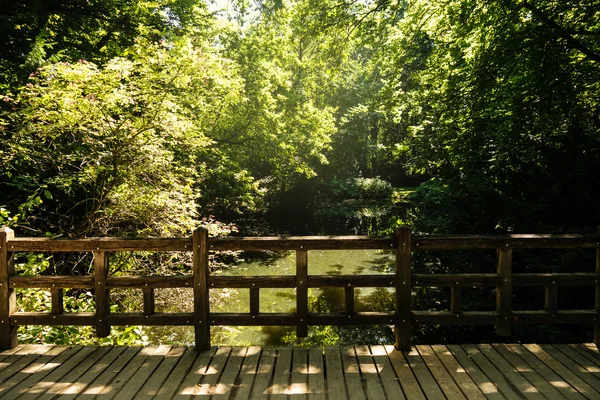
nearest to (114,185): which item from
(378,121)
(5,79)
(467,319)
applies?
(5,79)

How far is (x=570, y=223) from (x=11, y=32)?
12264mm

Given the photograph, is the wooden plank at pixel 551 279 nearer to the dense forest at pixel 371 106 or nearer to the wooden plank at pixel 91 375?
the dense forest at pixel 371 106

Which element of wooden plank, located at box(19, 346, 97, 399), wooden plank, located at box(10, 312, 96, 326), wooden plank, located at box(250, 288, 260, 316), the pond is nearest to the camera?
wooden plank, located at box(19, 346, 97, 399)

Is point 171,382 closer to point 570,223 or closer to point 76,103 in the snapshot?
point 76,103

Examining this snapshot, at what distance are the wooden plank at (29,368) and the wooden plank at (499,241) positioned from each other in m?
4.16

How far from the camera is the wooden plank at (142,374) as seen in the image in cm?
358

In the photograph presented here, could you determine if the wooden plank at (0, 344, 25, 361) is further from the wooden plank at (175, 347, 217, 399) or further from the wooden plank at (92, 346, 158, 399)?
the wooden plank at (175, 347, 217, 399)

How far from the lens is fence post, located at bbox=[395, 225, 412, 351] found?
4453 mm

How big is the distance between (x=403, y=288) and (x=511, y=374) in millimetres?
1278

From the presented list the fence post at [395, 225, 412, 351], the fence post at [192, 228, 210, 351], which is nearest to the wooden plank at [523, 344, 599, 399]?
the fence post at [395, 225, 412, 351]

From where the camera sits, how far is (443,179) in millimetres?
12883

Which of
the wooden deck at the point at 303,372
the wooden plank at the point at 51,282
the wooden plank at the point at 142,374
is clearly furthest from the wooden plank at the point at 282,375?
the wooden plank at the point at 51,282

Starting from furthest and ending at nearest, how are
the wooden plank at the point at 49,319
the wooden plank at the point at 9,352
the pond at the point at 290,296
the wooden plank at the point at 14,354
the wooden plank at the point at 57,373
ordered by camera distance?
the pond at the point at 290,296, the wooden plank at the point at 49,319, the wooden plank at the point at 9,352, the wooden plank at the point at 14,354, the wooden plank at the point at 57,373

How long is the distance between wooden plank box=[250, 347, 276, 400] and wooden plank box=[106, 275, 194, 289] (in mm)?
1144
